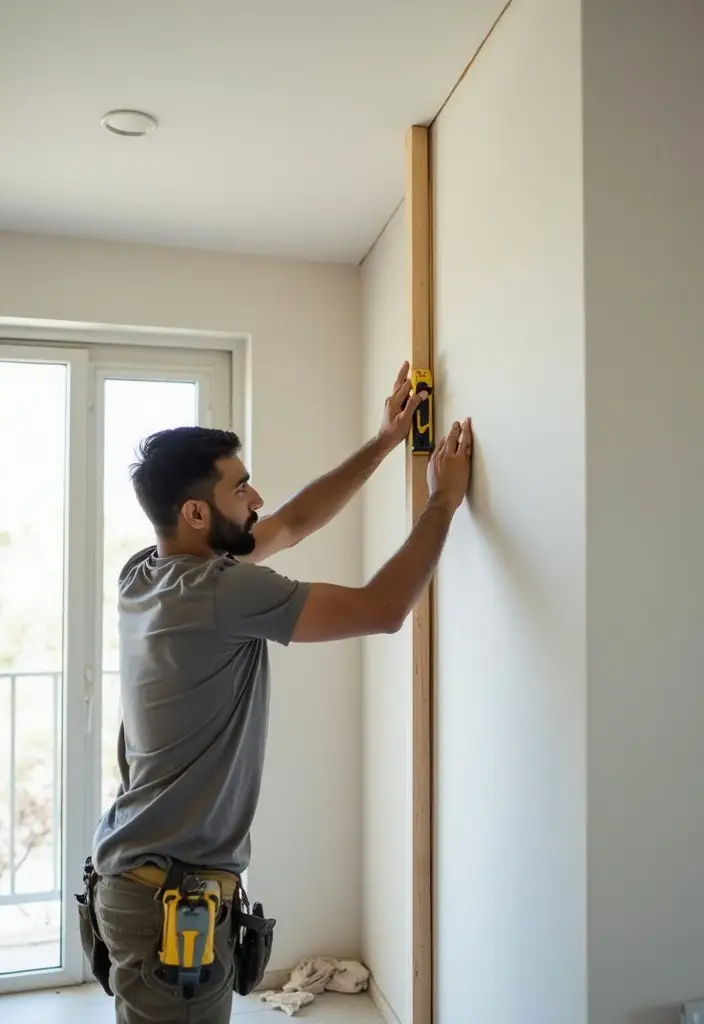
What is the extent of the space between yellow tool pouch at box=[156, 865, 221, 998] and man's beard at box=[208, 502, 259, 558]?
640 millimetres

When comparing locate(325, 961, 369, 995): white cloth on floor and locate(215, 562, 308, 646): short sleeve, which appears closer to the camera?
locate(215, 562, 308, 646): short sleeve

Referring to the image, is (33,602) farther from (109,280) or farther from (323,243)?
(323,243)

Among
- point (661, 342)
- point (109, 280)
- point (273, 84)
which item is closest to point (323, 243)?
point (109, 280)

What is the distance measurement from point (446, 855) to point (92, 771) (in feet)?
5.10

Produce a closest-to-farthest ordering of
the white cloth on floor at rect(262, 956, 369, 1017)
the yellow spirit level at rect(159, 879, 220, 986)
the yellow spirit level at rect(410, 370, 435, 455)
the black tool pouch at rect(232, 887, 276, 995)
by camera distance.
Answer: the yellow spirit level at rect(159, 879, 220, 986), the black tool pouch at rect(232, 887, 276, 995), the yellow spirit level at rect(410, 370, 435, 455), the white cloth on floor at rect(262, 956, 369, 1017)

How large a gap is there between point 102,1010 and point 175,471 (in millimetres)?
2048

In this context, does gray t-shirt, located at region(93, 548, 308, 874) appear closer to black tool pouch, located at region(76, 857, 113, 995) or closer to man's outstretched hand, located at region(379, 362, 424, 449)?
black tool pouch, located at region(76, 857, 113, 995)

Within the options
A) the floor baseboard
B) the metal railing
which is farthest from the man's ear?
the floor baseboard

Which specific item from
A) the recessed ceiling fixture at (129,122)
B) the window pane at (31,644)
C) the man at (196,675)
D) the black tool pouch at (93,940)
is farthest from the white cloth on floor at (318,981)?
the recessed ceiling fixture at (129,122)

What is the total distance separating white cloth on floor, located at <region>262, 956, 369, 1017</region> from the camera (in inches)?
114

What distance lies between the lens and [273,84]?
205 cm

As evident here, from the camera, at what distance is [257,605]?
5.35 ft

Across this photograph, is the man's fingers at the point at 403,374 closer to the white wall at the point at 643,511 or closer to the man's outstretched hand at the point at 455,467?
the man's outstretched hand at the point at 455,467

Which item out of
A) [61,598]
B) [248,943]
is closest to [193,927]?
[248,943]
